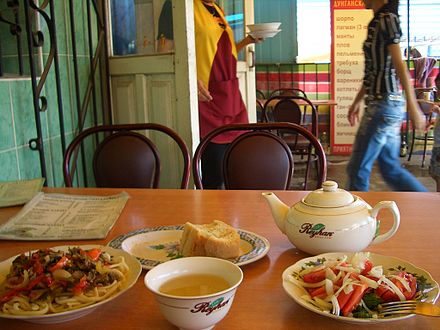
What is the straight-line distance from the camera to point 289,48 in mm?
7125

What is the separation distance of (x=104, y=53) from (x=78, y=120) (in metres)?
0.44

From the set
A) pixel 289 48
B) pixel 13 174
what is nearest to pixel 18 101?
pixel 13 174

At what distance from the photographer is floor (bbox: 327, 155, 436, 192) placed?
189 inches

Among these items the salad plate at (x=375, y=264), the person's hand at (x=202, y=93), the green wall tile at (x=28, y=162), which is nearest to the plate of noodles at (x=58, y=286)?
the salad plate at (x=375, y=264)

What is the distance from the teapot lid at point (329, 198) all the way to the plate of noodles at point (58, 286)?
360 millimetres

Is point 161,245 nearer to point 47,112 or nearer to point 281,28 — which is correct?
point 47,112

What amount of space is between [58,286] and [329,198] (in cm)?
51

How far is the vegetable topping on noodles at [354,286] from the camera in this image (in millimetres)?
743

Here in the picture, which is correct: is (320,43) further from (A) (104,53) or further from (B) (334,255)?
(B) (334,255)

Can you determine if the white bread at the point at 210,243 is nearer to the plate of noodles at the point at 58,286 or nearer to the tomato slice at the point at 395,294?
the plate of noodles at the point at 58,286

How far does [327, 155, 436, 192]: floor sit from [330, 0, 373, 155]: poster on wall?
1.12 feet

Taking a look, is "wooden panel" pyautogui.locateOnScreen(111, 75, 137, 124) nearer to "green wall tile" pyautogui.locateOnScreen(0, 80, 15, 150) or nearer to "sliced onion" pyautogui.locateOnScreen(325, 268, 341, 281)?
"green wall tile" pyautogui.locateOnScreen(0, 80, 15, 150)

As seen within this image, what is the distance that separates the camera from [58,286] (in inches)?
30.9

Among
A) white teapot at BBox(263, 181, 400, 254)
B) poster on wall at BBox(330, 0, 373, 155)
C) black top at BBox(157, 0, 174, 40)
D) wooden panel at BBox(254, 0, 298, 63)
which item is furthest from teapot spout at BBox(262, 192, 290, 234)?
wooden panel at BBox(254, 0, 298, 63)
